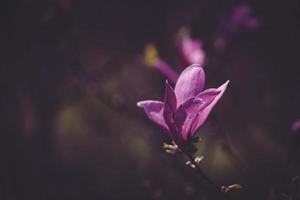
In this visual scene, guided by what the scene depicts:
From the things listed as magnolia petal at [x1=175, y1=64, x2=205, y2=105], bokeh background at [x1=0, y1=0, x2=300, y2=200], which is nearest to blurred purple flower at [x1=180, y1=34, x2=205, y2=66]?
bokeh background at [x1=0, y1=0, x2=300, y2=200]

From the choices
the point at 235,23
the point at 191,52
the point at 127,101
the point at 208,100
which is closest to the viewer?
the point at 208,100

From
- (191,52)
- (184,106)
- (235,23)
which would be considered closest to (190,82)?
(184,106)

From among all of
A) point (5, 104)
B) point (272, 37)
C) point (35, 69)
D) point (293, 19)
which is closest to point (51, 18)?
point (35, 69)

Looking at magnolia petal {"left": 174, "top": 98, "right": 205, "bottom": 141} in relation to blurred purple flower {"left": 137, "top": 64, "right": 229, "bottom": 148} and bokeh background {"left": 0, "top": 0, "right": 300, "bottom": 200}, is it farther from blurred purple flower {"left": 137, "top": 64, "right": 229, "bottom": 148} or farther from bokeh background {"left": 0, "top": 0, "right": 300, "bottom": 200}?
bokeh background {"left": 0, "top": 0, "right": 300, "bottom": 200}

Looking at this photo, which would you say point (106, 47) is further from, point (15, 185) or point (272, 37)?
point (15, 185)

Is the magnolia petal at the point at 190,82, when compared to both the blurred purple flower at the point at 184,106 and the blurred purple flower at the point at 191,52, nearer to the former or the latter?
the blurred purple flower at the point at 184,106

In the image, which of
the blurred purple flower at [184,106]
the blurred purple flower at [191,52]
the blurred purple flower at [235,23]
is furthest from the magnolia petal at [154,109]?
the blurred purple flower at [235,23]

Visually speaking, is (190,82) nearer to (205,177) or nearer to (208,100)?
(208,100)
